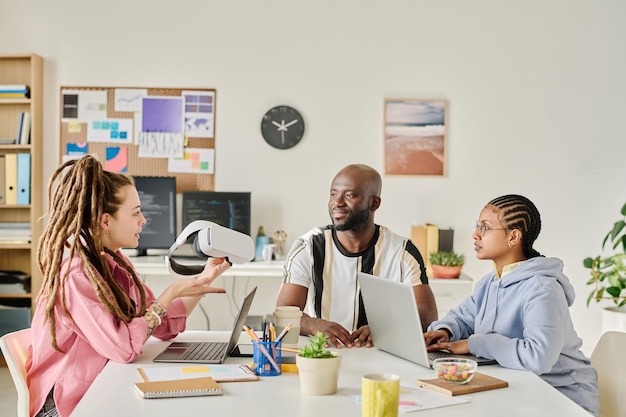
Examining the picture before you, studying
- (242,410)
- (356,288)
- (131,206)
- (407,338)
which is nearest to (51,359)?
(131,206)

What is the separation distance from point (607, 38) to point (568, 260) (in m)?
1.47

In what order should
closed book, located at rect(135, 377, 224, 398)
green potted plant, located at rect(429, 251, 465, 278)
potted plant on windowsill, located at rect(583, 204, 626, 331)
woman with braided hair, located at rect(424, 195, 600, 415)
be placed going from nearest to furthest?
closed book, located at rect(135, 377, 224, 398) → woman with braided hair, located at rect(424, 195, 600, 415) → potted plant on windowsill, located at rect(583, 204, 626, 331) → green potted plant, located at rect(429, 251, 465, 278)

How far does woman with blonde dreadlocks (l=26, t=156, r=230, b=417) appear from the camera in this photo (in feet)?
6.39

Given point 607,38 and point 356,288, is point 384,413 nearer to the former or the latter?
point 356,288

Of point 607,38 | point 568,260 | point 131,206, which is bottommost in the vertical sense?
point 568,260

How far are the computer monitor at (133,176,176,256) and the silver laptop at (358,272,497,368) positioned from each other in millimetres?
2762

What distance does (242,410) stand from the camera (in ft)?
5.15

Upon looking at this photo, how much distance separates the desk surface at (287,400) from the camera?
5.15ft

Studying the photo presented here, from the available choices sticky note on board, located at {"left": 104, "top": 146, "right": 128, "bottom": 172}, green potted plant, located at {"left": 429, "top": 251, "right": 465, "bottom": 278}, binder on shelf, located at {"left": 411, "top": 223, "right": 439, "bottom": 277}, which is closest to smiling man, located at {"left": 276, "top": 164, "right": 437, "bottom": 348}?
green potted plant, located at {"left": 429, "top": 251, "right": 465, "bottom": 278}

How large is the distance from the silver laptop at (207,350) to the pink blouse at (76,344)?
0.11 m

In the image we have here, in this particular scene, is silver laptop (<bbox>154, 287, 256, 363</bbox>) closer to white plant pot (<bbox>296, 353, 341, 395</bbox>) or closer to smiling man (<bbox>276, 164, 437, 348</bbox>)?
white plant pot (<bbox>296, 353, 341, 395</bbox>)

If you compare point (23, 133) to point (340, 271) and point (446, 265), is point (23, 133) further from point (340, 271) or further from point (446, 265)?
point (340, 271)

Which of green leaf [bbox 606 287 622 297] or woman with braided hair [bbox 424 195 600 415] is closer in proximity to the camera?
woman with braided hair [bbox 424 195 600 415]

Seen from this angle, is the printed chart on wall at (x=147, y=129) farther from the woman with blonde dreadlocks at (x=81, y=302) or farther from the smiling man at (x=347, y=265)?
the woman with blonde dreadlocks at (x=81, y=302)
